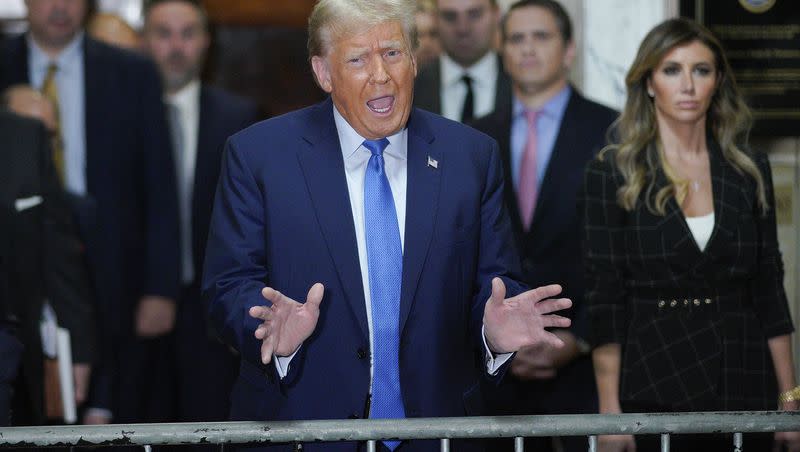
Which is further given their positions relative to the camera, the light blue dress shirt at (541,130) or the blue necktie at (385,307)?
the light blue dress shirt at (541,130)

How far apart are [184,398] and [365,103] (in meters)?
2.96

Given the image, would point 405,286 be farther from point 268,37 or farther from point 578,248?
point 268,37

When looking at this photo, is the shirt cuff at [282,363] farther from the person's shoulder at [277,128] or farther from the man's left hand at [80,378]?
the man's left hand at [80,378]

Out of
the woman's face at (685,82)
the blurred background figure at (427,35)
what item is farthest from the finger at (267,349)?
the blurred background figure at (427,35)

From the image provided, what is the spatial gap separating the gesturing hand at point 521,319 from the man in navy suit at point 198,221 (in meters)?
2.94

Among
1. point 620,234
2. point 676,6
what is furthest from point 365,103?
point 676,6

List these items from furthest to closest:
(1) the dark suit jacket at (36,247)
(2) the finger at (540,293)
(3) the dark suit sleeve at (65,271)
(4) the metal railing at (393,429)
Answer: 1. (3) the dark suit sleeve at (65,271)
2. (1) the dark suit jacket at (36,247)
3. (2) the finger at (540,293)
4. (4) the metal railing at (393,429)

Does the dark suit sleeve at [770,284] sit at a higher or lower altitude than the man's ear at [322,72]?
lower

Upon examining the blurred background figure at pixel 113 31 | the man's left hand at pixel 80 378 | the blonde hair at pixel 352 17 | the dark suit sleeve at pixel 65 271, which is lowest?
the man's left hand at pixel 80 378

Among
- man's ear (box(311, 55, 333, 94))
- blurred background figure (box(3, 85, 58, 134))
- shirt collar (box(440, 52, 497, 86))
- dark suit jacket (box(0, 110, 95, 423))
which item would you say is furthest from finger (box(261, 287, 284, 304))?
shirt collar (box(440, 52, 497, 86))

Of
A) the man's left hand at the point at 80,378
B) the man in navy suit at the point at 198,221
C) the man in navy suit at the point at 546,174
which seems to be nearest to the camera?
the man in navy suit at the point at 546,174

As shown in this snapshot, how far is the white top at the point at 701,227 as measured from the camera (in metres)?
3.88

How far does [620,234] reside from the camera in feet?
13.0

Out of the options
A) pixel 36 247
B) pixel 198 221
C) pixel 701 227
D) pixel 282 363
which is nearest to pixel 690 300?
pixel 701 227
